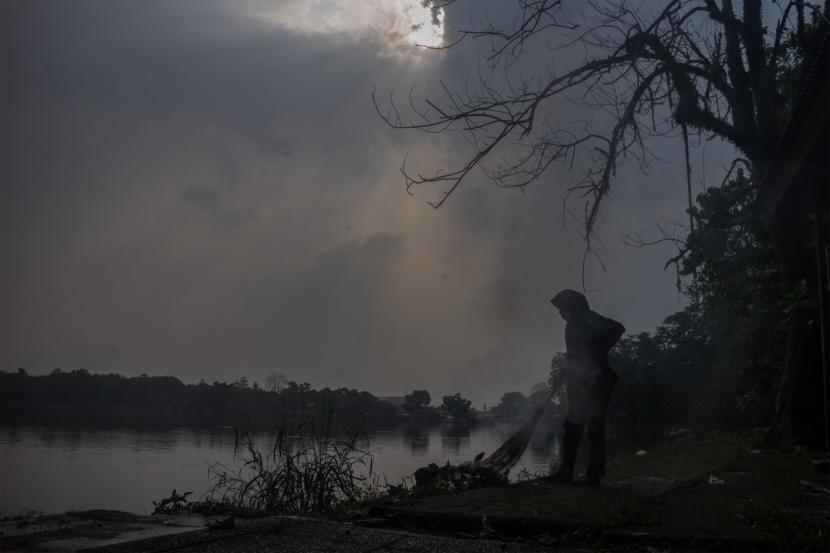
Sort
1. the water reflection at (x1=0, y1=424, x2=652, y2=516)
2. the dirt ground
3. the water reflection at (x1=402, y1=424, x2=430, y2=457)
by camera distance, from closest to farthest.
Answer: the dirt ground
the water reflection at (x1=0, y1=424, x2=652, y2=516)
the water reflection at (x1=402, y1=424, x2=430, y2=457)

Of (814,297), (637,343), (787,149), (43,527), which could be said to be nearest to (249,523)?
(43,527)

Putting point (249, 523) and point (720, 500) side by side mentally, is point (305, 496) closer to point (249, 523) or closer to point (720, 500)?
point (249, 523)

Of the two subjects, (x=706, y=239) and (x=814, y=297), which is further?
(x=706, y=239)

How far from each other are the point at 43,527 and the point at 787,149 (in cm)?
729

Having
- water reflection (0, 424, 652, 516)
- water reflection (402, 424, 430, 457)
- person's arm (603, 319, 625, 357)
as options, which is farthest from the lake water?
person's arm (603, 319, 625, 357)

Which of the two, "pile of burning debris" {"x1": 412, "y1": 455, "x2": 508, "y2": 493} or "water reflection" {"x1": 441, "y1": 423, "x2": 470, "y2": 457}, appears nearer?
"pile of burning debris" {"x1": 412, "y1": 455, "x2": 508, "y2": 493}

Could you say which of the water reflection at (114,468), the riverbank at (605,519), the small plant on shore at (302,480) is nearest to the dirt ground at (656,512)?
the riverbank at (605,519)

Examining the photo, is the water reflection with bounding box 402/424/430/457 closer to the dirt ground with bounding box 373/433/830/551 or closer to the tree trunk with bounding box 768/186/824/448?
the tree trunk with bounding box 768/186/824/448

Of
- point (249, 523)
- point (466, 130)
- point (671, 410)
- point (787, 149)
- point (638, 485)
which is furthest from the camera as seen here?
point (671, 410)

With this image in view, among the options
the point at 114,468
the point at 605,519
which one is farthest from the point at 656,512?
the point at 114,468

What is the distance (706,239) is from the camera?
1499 centimetres

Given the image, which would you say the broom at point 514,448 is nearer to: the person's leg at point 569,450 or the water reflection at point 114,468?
the person's leg at point 569,450

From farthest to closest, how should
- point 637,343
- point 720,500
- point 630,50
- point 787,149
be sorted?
point 637,343
point 630,50
point 787,149
point 720,500

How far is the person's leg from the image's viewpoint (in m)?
6.91
